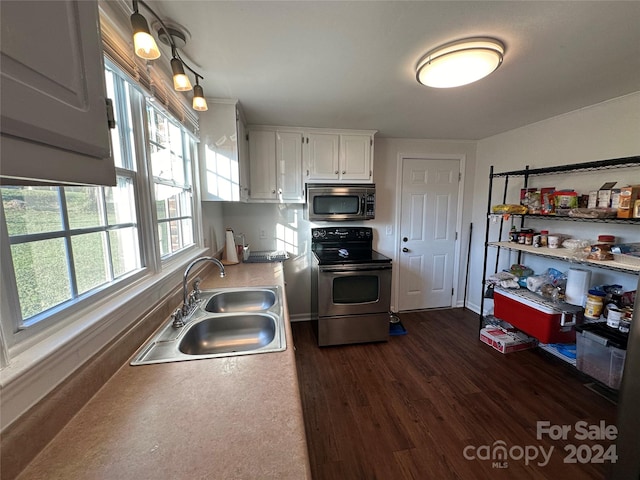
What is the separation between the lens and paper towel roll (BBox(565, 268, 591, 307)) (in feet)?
6.53

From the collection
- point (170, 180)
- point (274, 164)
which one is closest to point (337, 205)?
point (274, 164)

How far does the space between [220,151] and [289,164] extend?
32.4 inches

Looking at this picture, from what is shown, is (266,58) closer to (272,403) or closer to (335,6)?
(335,6)

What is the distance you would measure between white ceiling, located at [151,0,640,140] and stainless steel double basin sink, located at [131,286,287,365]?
1.39 metres

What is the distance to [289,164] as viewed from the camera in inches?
107

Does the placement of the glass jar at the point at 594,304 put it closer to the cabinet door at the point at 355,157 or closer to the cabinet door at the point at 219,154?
the cabinet door at the point at 355,157

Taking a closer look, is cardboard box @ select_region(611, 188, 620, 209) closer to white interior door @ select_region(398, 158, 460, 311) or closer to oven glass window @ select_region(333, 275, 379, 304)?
white interior door @ select_region(398, 158, 460, 311)

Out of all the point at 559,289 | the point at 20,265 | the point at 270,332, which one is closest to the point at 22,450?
the point at 20,265

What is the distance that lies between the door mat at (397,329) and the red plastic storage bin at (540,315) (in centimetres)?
100

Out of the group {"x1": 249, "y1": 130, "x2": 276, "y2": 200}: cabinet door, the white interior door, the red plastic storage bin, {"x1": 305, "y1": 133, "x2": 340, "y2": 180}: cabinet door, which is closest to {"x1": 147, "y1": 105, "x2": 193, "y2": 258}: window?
{"x1": 249, "y1": 130, "x2": 276, "y2": 200}: cabinet door

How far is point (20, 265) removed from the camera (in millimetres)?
690

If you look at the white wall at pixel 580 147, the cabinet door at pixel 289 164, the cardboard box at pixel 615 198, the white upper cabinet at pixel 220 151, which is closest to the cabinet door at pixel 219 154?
the white upper cabinet at pixel 220 151

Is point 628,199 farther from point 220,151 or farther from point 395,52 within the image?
point 220,151

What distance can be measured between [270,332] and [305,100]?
1733mm
